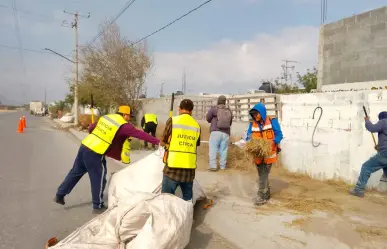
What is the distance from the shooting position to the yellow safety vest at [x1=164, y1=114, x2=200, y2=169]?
4088mm

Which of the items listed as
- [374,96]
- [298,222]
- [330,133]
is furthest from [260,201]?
[374,96]

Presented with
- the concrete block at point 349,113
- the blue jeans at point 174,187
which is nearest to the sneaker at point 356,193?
the concrete block at point 349,113

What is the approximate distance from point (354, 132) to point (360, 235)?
274cm

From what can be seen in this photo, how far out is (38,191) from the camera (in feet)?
20.1

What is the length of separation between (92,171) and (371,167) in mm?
4406

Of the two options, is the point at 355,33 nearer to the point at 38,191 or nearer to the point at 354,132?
the point at 354,132

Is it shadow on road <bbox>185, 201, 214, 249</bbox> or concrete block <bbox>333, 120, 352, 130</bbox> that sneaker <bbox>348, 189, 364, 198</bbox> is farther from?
shadow on road <bbox>185, 201, 214, 249</bbox>

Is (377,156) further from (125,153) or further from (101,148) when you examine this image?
(101,148)

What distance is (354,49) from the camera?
27.6ft

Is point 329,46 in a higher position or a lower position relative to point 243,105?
higher

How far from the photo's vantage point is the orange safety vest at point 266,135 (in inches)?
197

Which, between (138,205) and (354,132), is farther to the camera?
(354,132)

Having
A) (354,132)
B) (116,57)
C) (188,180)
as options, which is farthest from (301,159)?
(116,57)

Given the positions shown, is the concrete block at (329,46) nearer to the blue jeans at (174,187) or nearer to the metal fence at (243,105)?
the metal fence at (243,105)
